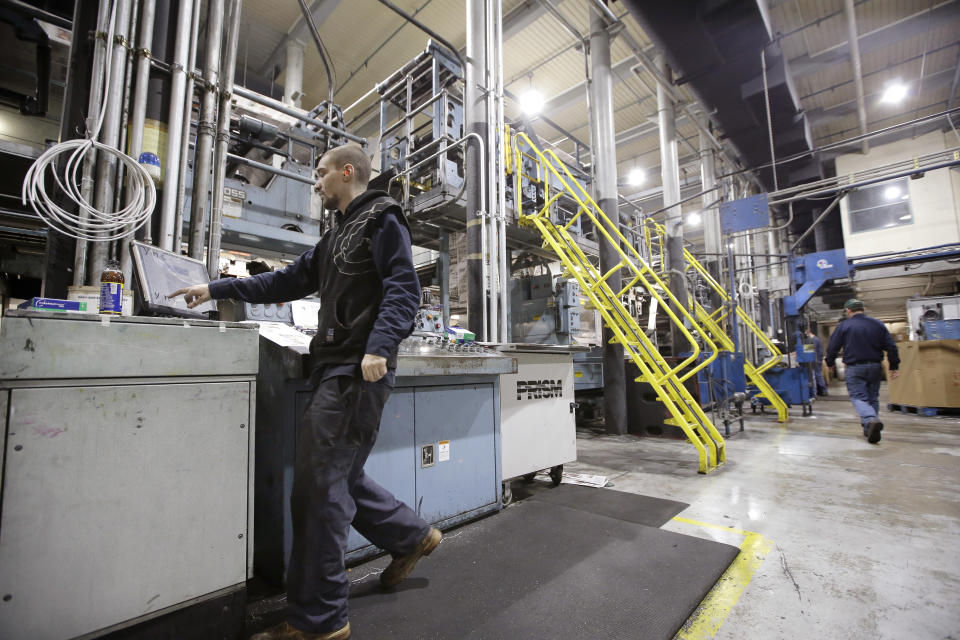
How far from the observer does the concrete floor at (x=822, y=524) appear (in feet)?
5.24

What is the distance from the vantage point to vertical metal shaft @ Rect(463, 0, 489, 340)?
12.7 ft

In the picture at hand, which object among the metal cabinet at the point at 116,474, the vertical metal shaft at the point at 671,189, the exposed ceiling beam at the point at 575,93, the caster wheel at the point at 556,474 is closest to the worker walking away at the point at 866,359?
the vertical metal shaft at the point at 671,189

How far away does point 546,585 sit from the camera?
1862 millimetres

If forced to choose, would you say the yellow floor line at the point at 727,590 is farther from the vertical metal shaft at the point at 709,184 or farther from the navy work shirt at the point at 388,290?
the vertical metal shaft at the point at 709,184

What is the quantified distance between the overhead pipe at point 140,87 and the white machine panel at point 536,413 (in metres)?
2.42

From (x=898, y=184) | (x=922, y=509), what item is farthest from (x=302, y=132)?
(x=898, y=184)

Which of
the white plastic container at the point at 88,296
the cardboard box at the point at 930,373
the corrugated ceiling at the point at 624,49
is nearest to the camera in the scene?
the white plastic container at the point at 88,296

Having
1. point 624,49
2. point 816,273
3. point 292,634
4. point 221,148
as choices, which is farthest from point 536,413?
point 624,49

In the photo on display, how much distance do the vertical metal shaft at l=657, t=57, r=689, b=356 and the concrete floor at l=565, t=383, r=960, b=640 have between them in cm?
295

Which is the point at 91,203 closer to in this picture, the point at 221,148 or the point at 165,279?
the point at 165,279

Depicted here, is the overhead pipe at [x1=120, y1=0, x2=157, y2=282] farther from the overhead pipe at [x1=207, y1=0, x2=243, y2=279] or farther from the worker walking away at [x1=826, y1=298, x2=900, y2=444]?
the worker walking away at [x1=826, y1=298, x2=900, y2=444]

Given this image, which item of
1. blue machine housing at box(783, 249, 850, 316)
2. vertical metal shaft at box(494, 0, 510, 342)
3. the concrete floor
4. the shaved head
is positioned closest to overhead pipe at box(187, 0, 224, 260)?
the shaved head

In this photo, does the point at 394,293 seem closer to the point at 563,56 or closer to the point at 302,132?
the point at 302,132

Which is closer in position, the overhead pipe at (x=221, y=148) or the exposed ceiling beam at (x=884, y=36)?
the overhead pipe at (x=221, y=148)
